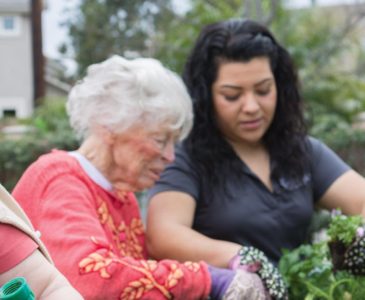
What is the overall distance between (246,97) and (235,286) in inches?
32.2

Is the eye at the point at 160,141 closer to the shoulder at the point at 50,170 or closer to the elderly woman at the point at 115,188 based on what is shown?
the elderly woman at the point at 115,188

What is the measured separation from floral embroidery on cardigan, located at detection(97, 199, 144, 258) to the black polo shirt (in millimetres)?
190

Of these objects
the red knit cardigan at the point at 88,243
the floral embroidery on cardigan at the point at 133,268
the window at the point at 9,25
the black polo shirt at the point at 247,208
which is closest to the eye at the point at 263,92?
the black polo shirt at the point at 247,208

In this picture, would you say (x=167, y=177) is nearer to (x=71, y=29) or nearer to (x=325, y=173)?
(x=325, y=173)

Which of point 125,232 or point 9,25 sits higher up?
point 125,232

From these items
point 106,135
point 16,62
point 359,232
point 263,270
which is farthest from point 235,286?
point 16,62

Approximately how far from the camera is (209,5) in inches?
456

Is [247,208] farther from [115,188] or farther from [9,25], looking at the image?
[9,25]

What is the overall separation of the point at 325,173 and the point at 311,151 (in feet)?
0.40

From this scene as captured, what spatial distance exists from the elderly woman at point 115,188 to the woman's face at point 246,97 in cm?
32

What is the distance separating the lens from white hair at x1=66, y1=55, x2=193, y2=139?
2.31 metres

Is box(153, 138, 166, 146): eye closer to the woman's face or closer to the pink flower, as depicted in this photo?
the woman's face

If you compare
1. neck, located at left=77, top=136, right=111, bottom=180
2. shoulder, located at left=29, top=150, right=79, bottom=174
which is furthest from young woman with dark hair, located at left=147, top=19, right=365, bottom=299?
shoulder, located at left=29, top=150, right=79, bottom=174

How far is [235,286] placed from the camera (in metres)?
2.17
